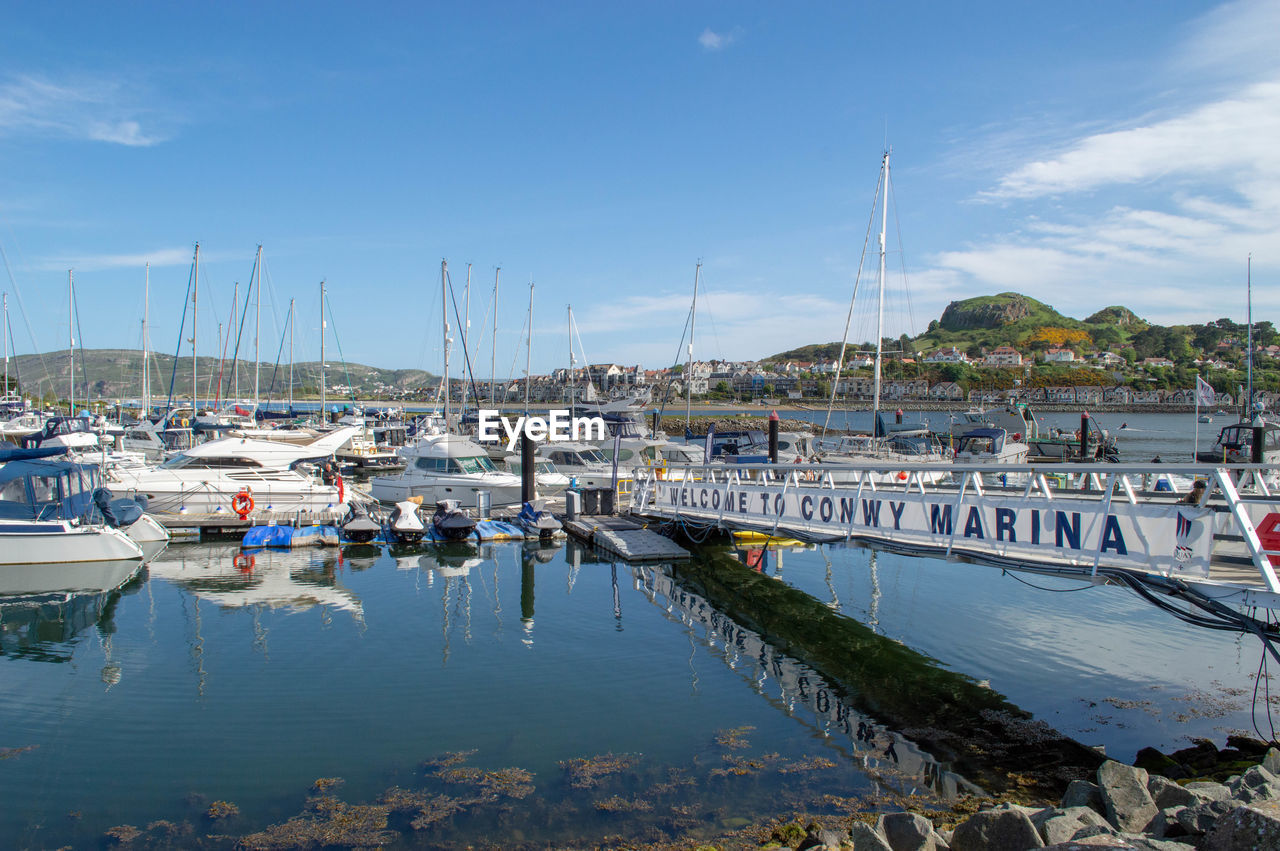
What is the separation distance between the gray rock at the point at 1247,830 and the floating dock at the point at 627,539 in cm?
1788

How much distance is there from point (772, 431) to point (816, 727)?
2374 centimetres

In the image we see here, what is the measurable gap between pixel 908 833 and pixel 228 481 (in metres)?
30.4

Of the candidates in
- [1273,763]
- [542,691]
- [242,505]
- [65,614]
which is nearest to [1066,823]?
[1273,763]

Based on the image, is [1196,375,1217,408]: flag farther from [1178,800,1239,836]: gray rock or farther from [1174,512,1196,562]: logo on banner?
[1178,800,1239,836]: gray rock

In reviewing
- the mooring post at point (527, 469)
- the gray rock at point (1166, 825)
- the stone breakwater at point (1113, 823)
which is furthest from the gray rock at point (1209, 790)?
the mooring post at point (527, 469)

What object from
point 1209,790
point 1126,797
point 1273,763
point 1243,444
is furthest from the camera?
point 1243,444

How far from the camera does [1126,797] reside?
26.6ft

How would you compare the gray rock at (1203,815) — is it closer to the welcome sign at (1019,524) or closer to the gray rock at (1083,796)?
the gray rock at (1083,796)

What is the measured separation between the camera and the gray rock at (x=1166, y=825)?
23.7 feet

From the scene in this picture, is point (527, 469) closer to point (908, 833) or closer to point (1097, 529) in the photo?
point (1097, 529)

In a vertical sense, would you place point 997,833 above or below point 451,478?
below

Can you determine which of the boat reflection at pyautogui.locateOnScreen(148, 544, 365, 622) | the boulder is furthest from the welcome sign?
the boat reflection at pyautogui.locateOnScreen(148, 544, 365, 622)

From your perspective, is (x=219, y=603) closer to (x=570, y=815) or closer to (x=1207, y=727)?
(x=570, y=815)

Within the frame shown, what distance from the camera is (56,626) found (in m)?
17.2
